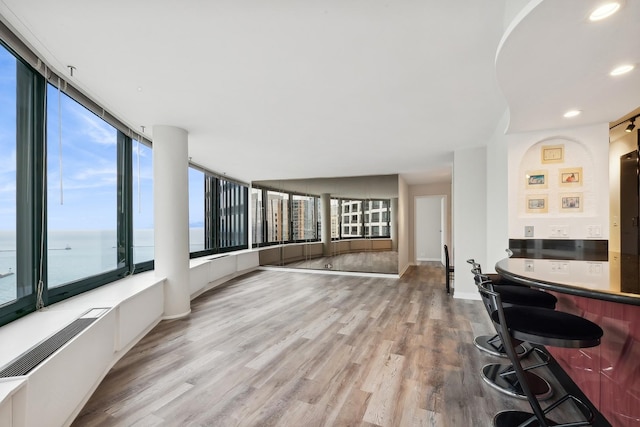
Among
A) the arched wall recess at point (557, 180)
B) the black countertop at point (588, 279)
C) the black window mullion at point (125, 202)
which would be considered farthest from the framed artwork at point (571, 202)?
the black window mullion at point (125, 202)

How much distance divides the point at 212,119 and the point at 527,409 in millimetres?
4152

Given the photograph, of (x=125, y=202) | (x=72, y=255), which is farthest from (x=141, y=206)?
(x=72, y=255)

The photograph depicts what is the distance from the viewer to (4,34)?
1.89 m

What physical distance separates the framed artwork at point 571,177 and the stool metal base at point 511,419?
2.48 metres

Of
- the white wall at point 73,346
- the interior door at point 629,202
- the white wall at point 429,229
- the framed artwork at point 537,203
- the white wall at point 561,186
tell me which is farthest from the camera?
the white wall at point 429,229

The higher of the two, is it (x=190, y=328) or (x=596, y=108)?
(x=596, y=108)

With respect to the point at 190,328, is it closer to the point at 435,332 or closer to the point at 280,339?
the point at 280,339

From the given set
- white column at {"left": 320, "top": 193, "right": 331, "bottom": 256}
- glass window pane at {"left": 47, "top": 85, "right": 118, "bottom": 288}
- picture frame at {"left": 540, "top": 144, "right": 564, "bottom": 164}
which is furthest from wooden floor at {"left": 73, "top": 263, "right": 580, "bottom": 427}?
white column at {"left": 320, "top": 193, "right": 331, "bottom": 256}

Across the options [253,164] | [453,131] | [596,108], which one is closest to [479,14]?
[596,108]

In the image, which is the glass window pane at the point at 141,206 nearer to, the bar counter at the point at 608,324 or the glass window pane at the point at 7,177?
the glass window pane at the point at 7,177

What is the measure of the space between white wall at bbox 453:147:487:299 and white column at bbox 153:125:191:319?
452 cm

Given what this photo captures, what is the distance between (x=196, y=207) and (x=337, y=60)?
15.9 feet

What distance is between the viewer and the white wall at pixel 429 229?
1013 centimetres

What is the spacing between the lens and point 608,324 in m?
1.69
